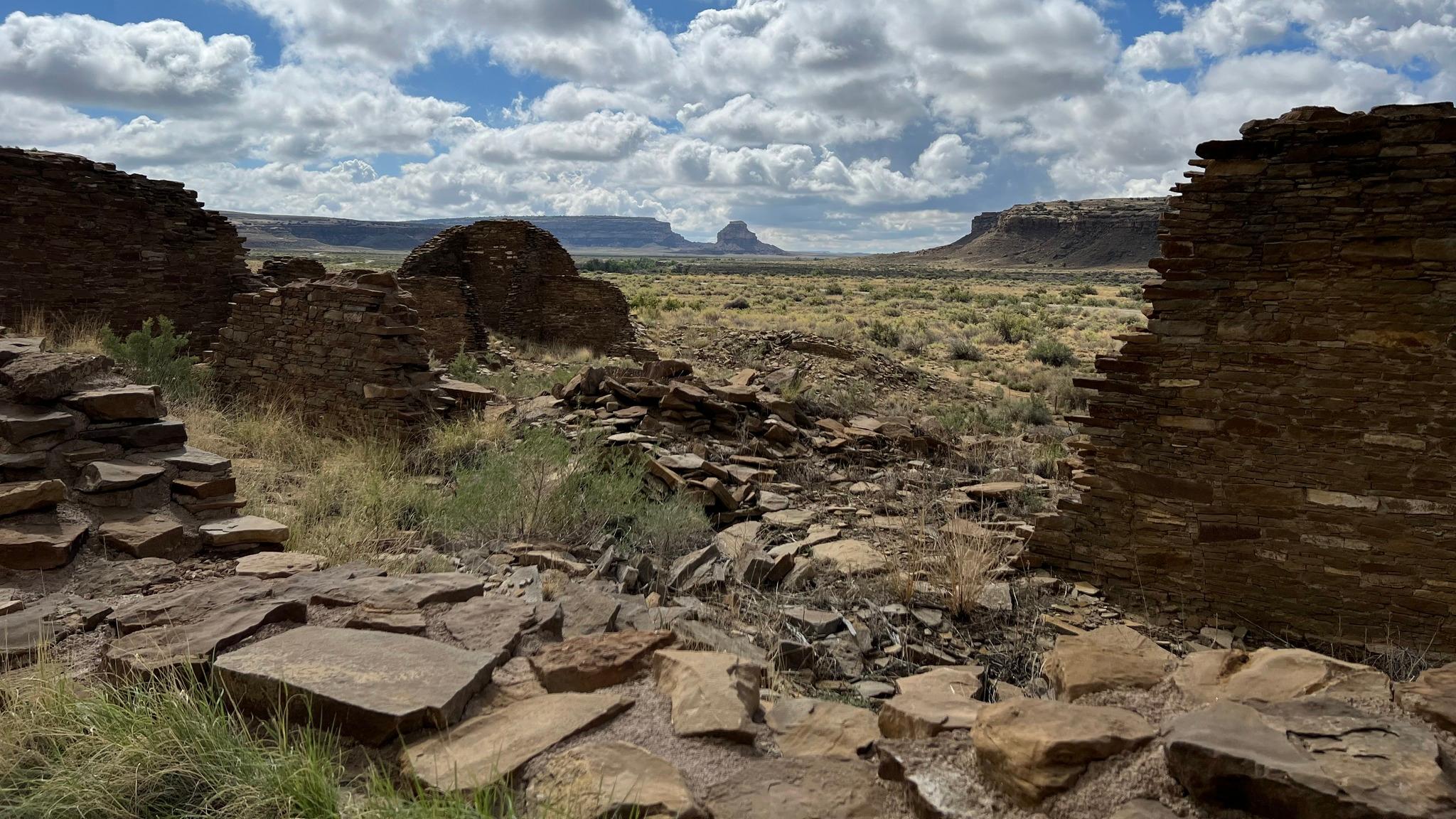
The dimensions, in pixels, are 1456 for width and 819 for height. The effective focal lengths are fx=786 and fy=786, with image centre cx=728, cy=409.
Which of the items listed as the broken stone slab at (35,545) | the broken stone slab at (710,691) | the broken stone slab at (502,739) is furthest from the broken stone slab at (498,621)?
the broken stone slab at (35,545)

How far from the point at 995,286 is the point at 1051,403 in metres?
44.0

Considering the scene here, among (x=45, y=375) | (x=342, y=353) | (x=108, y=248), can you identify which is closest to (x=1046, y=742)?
(x=45, y=375)

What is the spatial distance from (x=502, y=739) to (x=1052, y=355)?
19.4 meters

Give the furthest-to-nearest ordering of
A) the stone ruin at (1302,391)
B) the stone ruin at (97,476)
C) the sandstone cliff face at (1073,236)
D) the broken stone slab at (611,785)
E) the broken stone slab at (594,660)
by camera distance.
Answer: the sandstone cliff face at (1073,236)
the stone ruin at (1302,391)
the stone ruin at (97,476)
the broken stone slab at (594,660)
the broken stone slab at (611,785)

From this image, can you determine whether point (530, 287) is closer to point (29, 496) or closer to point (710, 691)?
point (29, 496)

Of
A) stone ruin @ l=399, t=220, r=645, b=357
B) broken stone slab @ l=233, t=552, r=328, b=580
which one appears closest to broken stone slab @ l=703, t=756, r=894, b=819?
broken stone slab @ l=233, t=552, r=328, b=580

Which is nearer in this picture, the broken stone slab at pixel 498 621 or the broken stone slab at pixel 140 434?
the broken stone slab at pixel 498 621

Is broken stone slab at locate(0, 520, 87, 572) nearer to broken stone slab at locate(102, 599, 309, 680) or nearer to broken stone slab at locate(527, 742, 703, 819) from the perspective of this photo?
broken stone slab at locate(102, 599, 309, 680)

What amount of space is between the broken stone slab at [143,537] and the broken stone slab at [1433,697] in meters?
4.98

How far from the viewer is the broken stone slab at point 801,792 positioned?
1.99 meters

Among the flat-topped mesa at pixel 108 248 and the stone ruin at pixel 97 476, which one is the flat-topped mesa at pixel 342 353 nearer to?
the stone ruin at pixel 97 476

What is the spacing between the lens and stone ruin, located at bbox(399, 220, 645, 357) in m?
17.8

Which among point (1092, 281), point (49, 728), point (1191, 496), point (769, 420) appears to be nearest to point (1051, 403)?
point (769, 420)

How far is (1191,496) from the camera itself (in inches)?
217
